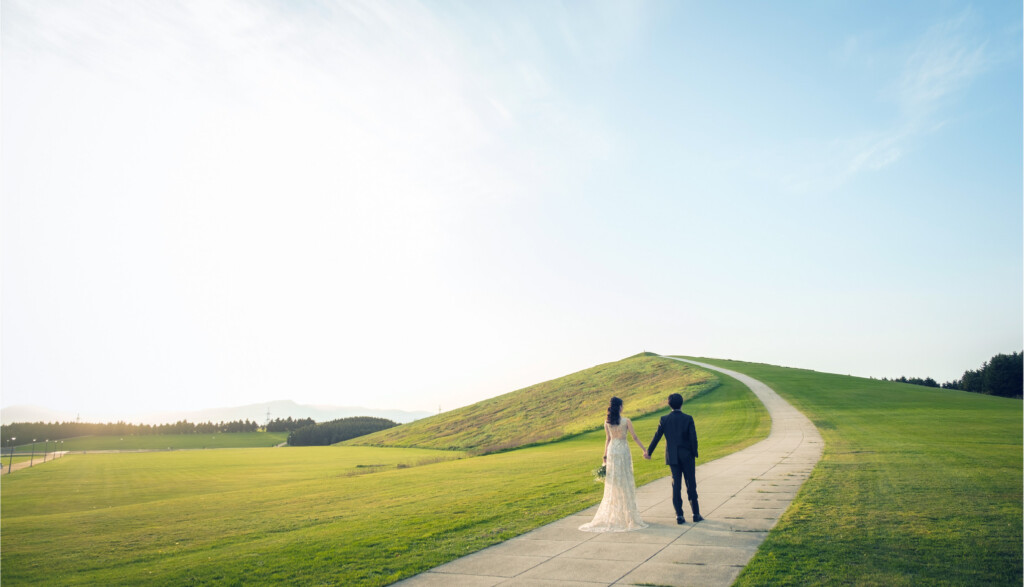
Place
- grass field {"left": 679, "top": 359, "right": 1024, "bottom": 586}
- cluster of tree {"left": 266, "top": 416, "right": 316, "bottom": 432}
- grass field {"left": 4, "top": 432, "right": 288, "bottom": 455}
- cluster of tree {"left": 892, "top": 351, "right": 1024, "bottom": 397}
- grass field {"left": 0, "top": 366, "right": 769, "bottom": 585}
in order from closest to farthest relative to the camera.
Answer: grass field {"left": 679, "top": 359, "right": 1024, "bottom": 586} < grass field {"left": 0, "top": 366, "right": 769, "bottom": 585} < cluster of tree {"left": 892, "top": 351, "right": 1024, "bottom": 397} < grass field {"left": 4, "top": 432, "right": 288, "bottom": 455} < cluster of tree {"left": 266, "top": 416, "right": 316, "bottom": 432}

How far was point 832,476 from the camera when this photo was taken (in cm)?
1897

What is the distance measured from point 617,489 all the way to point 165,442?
155 m

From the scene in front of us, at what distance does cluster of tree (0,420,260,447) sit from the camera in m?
144

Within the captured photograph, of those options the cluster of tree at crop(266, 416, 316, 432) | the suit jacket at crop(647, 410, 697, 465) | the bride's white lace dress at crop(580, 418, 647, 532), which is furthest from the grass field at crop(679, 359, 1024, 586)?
the cluster of tree at crop(266, 416, 316, 432)

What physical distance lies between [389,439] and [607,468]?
97267mm

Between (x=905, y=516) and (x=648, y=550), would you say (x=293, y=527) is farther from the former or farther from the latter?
(x=905, y=516)

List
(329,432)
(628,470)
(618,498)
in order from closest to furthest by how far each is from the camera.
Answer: (618,498), (628,470), (329,432)

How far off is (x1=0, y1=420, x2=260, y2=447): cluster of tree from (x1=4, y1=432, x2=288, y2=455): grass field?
16.9 ft

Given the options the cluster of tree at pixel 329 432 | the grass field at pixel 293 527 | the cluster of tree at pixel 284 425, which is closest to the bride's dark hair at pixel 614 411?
the grass field at pixel 293 527

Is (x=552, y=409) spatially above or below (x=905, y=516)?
above

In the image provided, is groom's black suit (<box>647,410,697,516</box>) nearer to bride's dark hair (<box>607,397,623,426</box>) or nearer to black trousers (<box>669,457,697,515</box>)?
black trousers (<box>669,457,697,515</box>)

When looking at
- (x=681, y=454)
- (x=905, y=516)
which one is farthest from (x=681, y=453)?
(x=905, y=516)

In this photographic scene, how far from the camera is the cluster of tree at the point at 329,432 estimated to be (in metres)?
134

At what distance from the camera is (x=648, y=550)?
10250 millimetres
